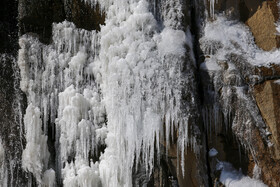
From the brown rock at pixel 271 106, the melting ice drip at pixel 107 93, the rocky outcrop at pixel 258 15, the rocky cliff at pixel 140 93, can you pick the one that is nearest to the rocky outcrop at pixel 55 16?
the rocky cliff at pixel 140 93

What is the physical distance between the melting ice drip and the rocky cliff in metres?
0.02

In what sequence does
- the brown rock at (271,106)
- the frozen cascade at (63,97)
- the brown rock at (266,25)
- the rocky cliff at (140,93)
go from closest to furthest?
the brown rock at (271,106)
the rocky cliff at (140,93)
the brown rock at (266,25)
the frozen cascade at (63,97)

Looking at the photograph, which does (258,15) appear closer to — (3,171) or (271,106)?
(271,106)

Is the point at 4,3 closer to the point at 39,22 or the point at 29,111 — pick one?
the point at 39,22

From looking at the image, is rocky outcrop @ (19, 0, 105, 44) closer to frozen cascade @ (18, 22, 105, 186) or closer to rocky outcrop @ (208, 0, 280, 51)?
frozen cascade @ (18, 22, 105, 186)

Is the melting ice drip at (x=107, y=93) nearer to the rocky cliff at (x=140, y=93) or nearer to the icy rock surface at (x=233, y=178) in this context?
the rocky cliff at (x=140, y=93)

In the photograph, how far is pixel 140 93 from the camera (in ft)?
19.0

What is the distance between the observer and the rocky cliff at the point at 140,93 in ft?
18.4

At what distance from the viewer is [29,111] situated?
6.11 metres

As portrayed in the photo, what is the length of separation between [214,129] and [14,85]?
329cm

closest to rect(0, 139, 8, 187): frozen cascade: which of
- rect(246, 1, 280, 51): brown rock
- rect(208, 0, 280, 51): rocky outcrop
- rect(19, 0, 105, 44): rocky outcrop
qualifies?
rect(19, 0, 105, 44): rocky outcrop

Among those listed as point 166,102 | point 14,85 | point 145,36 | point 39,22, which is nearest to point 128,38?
point 145,36

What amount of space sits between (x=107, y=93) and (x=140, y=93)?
0.58 metres

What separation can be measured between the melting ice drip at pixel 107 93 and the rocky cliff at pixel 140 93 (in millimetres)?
15
